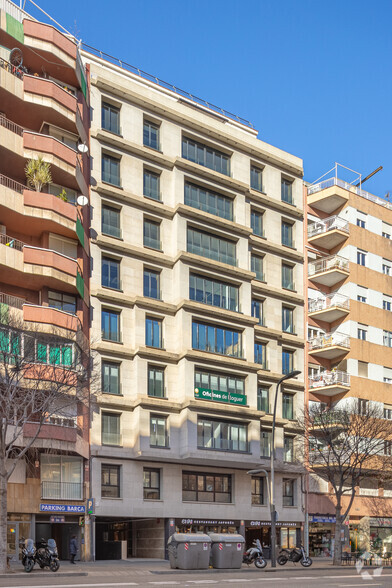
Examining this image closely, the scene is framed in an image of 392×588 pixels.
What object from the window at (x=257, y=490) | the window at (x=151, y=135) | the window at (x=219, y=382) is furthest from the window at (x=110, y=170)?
the window at (x=257, y=490)

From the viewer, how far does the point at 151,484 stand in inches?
1949

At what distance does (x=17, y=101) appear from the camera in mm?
44031

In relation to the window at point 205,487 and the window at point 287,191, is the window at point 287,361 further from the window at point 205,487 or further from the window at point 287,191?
the window at point 287,191

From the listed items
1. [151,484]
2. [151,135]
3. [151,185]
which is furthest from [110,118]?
[151,484]

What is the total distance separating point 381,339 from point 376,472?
11183mm

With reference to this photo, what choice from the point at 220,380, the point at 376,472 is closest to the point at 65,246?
the point at 220,380

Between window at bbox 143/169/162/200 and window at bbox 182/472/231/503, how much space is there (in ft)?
58.0

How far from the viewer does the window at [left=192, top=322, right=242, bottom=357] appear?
52156 mm

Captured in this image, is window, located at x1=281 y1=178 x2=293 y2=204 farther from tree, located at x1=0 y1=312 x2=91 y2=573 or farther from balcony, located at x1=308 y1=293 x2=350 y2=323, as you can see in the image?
tree, located at x1=0 y1=312 x2=91 y2=573

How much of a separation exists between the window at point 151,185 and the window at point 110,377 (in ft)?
37.3

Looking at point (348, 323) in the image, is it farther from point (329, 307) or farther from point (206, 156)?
point (206, 156)

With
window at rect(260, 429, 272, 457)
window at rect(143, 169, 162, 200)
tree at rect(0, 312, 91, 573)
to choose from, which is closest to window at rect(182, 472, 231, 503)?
window at rect(260, 429, 272, 457)

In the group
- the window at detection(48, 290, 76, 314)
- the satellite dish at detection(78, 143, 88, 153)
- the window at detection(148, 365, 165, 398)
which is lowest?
the window at detection(148, 365, 165, 398)

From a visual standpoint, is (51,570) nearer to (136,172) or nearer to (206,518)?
(206,518)
